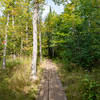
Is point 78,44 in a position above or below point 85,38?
below

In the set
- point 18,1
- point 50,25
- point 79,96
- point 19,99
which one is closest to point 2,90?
point 19,99

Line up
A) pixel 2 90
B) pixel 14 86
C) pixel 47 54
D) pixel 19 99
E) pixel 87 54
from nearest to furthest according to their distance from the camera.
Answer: pixel 19 99 < pixel 2 90 < pixel 14 86 < pixel 87 54 < pixel 47 54

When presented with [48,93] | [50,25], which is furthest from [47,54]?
[48,93]

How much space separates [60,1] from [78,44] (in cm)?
299

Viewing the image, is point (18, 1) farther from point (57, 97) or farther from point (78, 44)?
point (57, 97)

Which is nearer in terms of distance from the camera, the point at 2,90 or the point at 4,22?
the point at 2,90

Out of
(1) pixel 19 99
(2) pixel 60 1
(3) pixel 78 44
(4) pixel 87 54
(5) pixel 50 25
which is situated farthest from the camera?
(5) pixel 50 25

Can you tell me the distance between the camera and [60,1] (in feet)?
14.3

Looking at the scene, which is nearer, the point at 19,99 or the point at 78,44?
the point at 19,99

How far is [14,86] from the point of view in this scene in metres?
3.04

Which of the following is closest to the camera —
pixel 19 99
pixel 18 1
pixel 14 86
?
pixel 19 99

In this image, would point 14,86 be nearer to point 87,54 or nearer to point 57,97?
point 57,97

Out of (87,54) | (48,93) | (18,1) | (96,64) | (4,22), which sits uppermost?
(18,1)

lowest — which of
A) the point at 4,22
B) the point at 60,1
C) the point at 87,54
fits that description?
the point at 87,54
